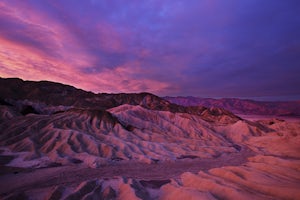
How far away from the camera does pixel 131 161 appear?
70.6 ft

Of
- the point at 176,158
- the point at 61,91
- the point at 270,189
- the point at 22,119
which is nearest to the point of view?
the point at 270,189

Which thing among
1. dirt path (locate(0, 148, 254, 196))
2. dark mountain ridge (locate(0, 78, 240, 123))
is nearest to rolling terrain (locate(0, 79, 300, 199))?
dirt path (locate(0, 148, 254, 196))

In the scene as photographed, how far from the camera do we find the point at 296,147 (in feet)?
110

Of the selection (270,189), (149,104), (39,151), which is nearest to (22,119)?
(39,151)

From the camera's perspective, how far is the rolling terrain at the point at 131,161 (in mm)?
10562

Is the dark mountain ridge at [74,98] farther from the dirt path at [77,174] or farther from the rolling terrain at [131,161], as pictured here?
the dirt path at [77,174]

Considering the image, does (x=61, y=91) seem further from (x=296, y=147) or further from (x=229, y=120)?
(x=296, y=147)

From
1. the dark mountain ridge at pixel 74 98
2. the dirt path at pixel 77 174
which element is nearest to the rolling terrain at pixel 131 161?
the dirt path at pixel 77 174

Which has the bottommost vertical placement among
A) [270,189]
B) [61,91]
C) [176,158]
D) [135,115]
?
[176,158]

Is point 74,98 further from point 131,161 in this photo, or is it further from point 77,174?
point 77,174

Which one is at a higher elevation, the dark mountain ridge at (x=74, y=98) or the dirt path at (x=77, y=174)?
the dark mountain ridge at (x=74, y=98)

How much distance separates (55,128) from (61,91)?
195ft

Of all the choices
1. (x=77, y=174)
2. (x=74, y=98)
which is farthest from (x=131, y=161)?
(x=74, y=98)

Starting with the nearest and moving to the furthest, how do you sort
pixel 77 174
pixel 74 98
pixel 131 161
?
pixel 77 174 → pixel 131 161 → pixel 74 98
